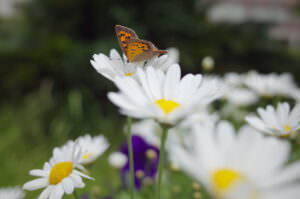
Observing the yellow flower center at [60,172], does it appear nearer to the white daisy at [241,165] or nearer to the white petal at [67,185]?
the white petal at [67,185]

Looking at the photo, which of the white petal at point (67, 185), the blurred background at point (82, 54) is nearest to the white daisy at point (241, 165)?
the white petal at point (67, 185)

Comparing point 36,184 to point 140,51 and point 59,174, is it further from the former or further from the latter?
point 140,51

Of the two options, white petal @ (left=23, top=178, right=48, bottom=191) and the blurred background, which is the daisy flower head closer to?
white petal @ (left=23, top=178, right=48, bottom=191)

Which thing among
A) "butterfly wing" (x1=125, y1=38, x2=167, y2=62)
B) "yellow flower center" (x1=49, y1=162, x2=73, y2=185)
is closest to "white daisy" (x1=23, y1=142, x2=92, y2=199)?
"yellow flower center" (x1=49, y1=162, x2=73, y2=185)

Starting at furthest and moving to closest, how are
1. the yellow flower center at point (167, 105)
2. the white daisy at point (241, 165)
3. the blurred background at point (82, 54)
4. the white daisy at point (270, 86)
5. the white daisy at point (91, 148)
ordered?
the blurred background at point (82, 54), the white daisy at point (270, 86), the white daisy at point (91, 148), the yellow flower center at point (167, 105), the white daisy at point (241, 165)

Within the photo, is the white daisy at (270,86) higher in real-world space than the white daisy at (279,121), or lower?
higher

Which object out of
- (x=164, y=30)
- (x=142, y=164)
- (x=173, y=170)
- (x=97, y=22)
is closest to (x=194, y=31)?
(x=164, y=30)

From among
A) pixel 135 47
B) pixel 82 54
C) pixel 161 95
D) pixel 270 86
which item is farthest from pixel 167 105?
pixel 82 54
